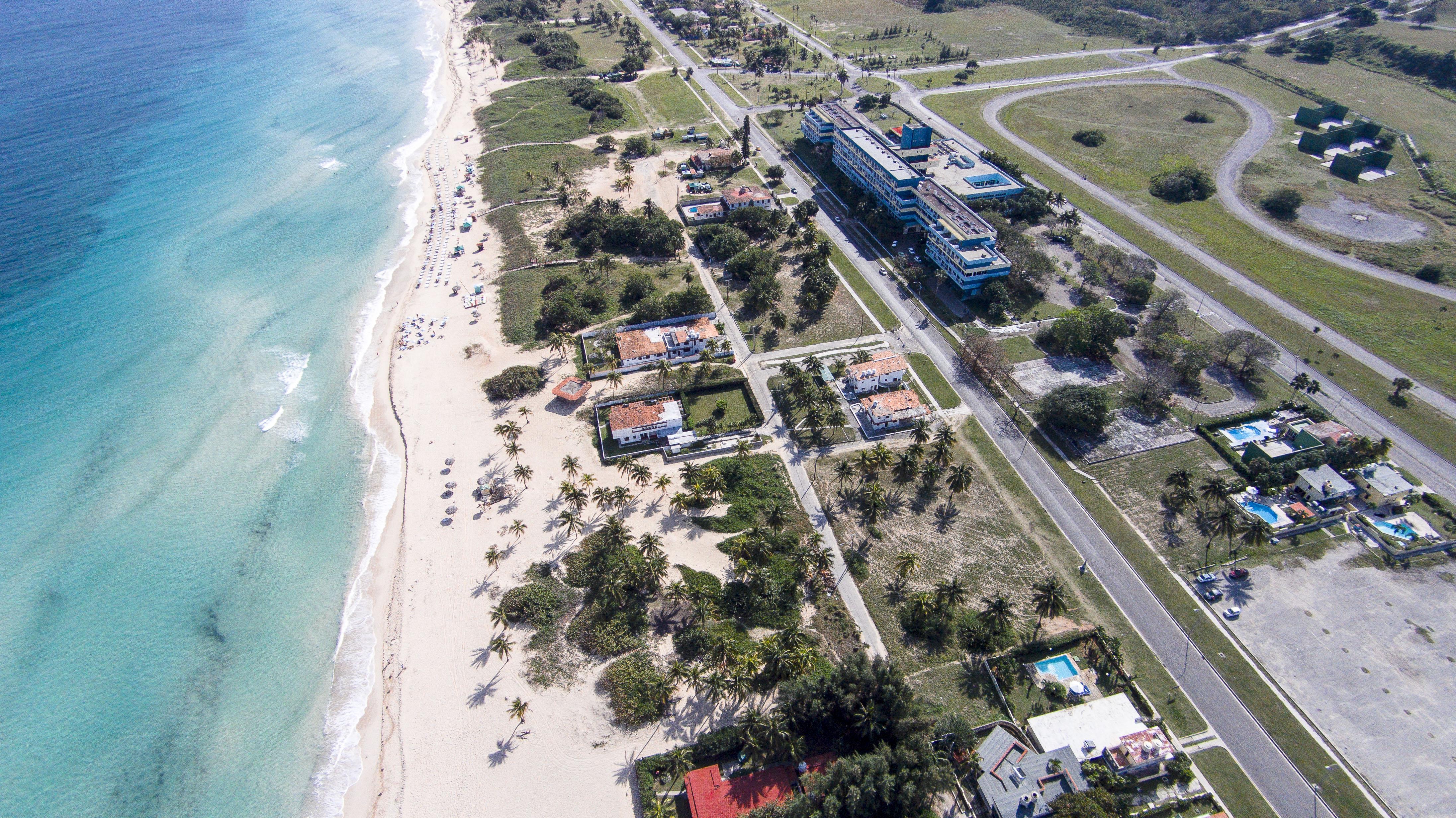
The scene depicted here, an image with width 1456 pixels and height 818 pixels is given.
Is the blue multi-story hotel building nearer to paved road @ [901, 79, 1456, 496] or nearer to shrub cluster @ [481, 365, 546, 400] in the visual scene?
paved road @ [901, 79, 1456, 496]

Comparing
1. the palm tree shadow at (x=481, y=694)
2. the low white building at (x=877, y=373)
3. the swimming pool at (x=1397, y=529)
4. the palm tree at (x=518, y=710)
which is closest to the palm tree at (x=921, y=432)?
the low white building at (x=877, y=373)

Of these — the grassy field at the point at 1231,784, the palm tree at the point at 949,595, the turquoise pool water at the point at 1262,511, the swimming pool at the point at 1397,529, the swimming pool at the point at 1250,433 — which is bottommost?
the grassy field at the point at 1231,784

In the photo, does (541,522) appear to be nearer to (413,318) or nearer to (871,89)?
(413,318)

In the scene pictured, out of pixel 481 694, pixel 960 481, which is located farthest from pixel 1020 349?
pixel 481 694

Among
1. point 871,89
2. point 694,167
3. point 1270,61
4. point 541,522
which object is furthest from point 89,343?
point 1270,61

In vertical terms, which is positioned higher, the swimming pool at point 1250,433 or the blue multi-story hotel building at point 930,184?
the blue multi-story hotel building at point 930,184

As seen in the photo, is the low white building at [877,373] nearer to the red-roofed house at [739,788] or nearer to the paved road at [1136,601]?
the paved road at [1136,601]

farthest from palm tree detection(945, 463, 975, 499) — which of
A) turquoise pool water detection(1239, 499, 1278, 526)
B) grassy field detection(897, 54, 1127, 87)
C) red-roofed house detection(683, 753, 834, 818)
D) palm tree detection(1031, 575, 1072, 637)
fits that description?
grassy field detection(897, 54, 1127, 87)
